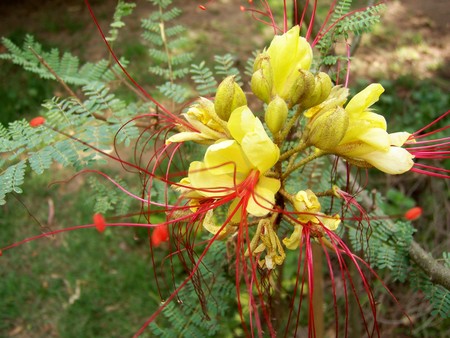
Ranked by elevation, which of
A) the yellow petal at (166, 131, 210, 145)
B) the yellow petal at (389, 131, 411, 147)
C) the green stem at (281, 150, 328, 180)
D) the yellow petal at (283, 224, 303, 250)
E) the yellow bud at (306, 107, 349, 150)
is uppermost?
the yellow bud at (306, 107, 349, 150)

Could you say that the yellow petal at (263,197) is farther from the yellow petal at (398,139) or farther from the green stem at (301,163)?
the yellow petal at (398,139)

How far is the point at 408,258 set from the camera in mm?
1513

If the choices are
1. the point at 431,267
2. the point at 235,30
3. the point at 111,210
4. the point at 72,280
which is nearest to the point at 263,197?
the point at 431,267

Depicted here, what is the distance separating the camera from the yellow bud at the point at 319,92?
113 centimetres

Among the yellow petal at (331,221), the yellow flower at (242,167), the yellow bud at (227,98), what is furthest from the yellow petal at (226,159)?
the yellow petal at (331,221)

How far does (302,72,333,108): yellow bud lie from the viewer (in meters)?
1.13

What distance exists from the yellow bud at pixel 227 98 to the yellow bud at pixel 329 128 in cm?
18

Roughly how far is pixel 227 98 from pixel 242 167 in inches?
6.5

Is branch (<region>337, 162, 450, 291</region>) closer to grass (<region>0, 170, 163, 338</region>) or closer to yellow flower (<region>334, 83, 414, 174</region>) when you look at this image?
yellow flower (<region>334, 83, 414, 174</region>)

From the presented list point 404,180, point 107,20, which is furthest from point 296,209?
point 107,20

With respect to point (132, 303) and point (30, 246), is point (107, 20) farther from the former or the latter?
point (132, 303)

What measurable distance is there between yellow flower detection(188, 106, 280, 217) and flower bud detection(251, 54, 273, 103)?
0.41ft

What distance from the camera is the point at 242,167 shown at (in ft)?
3.52

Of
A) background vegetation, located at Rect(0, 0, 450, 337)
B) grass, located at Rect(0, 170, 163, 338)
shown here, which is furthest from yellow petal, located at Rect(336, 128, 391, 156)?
grass, located at Rect(0, 170, 163, 338)
